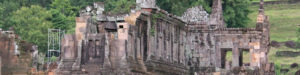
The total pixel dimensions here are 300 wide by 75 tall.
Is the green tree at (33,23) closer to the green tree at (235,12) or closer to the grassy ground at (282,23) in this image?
the green tree at (235,12)

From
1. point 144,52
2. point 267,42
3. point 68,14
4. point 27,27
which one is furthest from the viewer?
point 68,14

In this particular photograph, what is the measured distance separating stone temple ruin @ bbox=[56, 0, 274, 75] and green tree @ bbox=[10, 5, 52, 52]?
73.2ft

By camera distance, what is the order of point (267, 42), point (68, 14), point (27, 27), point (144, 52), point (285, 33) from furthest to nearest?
point (285, 33), point (68, 14), point (27, 27), point (267, 42), point (144, 52)

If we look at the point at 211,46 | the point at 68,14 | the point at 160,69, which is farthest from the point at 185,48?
the point at 68,14

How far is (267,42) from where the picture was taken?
97312 millimetres

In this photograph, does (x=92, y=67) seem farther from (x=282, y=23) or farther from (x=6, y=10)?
(x=282, y=23)

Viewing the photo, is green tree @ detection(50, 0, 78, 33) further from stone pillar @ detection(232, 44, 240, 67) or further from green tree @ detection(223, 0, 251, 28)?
stone pillar @ detection(232, 44, 240, 67)

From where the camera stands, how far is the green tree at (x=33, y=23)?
116 meters

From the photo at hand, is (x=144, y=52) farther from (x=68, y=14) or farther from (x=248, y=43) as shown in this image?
(x=68, y=14)

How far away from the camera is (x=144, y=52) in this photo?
75812 millimetres

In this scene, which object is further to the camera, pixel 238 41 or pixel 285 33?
pixel 285 33

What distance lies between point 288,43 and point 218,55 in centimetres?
4234

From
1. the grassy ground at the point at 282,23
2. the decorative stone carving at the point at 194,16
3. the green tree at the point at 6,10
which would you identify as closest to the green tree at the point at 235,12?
the grassy ground at the point at 282,23

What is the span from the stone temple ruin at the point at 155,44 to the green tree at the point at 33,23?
73.2 feet
